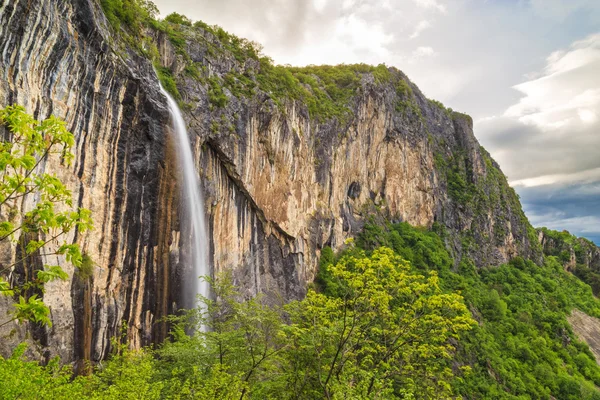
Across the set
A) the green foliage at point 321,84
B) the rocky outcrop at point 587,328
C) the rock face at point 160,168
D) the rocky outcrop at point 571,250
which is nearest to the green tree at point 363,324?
the rock face at point 160,168

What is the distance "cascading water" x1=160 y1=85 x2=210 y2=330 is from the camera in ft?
55.1

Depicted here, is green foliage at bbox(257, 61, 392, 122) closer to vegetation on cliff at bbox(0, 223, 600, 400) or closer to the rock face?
the rock face

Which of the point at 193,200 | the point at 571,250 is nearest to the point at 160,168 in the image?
the point at 193,200

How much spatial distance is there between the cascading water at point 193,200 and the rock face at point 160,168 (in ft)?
2.44

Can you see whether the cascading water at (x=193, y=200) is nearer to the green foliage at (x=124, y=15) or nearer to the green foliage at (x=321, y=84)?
the green foliage at (x=124, y=15)

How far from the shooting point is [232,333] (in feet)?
31.8

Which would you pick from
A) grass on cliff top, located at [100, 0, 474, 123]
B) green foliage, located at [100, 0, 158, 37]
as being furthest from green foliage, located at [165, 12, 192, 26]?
green foliage, located at [100, 0, 158, 37]

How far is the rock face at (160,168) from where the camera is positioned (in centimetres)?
1134

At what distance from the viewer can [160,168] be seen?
15.3 m

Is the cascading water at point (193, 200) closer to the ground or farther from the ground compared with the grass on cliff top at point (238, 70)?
closer to the ground

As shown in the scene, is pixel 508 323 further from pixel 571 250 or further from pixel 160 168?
pixel 571 250

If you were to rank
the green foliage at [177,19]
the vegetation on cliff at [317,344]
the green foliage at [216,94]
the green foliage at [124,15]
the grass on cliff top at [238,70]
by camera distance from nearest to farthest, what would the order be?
1. the vegetation on cliff at [317,344]
2. the green foliage at [124,15]
3. the grass on cliff top at [238,70]
4. the green foliage at [216,94]
5. the green foliage at [177,19]

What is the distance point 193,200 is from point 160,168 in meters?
2.80

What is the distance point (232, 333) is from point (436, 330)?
5993mm
